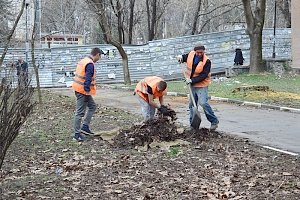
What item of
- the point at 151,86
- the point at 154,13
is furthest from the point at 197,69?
the point at 154,13

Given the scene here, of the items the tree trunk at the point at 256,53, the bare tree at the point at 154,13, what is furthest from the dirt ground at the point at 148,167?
the bare tree at the point at 154,13

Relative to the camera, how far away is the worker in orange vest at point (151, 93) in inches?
379

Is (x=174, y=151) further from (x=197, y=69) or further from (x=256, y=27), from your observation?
(x=256, y=27)

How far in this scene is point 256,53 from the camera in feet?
99.0

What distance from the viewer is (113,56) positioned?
33.9 meters

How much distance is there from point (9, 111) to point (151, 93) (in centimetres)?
403

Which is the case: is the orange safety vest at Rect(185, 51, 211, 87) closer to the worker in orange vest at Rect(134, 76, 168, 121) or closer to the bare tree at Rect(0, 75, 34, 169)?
the worker in orange vest at Rect(134, 76, 168, 121)

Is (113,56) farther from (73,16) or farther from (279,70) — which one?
(73,16)

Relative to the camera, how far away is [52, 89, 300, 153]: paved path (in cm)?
1051

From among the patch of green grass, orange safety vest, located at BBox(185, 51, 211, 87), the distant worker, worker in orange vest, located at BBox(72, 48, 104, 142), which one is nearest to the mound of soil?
the patch of green grass

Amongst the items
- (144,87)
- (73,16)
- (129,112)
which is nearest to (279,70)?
(129,112)

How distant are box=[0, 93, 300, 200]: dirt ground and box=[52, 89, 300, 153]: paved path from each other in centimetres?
81

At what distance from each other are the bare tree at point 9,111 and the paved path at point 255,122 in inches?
193

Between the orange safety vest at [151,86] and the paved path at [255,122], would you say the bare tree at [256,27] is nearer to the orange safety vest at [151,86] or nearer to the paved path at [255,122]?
the paved path at [255,122]
